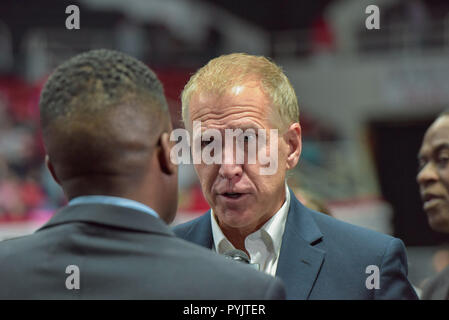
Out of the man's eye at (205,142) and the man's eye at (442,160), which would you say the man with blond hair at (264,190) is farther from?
the man's eye at (442,160)

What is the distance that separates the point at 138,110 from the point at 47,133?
201 mm

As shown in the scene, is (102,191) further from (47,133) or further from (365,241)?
(365,241)

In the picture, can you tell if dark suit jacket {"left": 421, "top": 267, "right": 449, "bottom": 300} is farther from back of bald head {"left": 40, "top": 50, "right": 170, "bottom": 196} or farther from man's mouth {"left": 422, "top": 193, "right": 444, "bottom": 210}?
back of bald head {"left": 40, "top": 50, "right": 170, "bottom": 196}

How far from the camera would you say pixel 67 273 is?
4.43ft

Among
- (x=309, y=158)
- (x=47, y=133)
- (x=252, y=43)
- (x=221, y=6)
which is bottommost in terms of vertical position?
(x=309, y=158)

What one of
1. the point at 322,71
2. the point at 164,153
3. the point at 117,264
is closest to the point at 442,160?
the point at 164,153

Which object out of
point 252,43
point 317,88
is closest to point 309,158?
point 317,88

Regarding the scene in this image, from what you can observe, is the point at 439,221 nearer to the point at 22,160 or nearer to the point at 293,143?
the point at 293,143

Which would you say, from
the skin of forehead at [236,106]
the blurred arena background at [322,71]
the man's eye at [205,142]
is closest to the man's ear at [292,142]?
the skin of forehead at [236,106]

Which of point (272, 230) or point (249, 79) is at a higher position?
point (249, 79)

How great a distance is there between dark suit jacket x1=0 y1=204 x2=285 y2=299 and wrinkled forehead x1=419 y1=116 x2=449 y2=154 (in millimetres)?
1316

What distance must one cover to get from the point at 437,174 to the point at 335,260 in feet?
2.67

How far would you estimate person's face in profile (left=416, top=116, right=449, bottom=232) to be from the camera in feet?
7.91

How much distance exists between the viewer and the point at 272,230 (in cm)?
191
